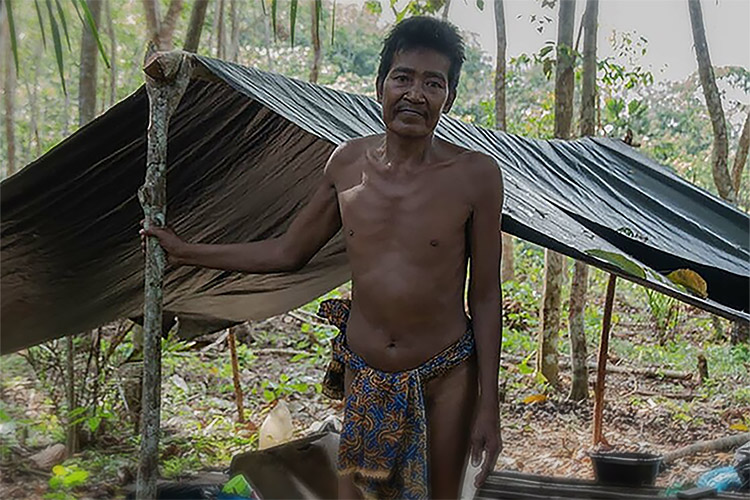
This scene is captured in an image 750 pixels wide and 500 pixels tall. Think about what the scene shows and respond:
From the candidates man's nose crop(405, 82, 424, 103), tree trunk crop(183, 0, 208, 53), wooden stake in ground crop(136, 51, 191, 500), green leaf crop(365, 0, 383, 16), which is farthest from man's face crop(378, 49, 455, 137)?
green leaf crop(365, 0, 383, 16)

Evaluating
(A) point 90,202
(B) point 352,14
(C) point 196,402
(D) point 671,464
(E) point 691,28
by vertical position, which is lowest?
(D) point 671,464

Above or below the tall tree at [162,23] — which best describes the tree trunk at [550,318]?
below

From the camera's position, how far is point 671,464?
3643 millimetres

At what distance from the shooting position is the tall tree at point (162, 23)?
12.3ft

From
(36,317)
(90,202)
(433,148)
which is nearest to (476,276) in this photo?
(433,148)

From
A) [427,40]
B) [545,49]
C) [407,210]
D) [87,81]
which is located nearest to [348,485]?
[407,210]

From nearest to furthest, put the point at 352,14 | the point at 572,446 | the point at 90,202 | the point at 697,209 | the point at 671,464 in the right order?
1. the point at 90,202
2. the point at 697,209
3. the point at 671,464
4. the point at 572,446
5. the point at 352,14

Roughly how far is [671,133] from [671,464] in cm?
677

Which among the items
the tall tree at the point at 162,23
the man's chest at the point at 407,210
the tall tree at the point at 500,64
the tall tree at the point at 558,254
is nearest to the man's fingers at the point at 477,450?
the man's chest at the point at 407,210

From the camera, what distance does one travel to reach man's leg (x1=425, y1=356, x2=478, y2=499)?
1.50 metres

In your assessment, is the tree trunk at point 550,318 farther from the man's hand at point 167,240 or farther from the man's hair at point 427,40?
the man's hand at point 167,240

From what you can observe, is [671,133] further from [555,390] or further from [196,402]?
[196,402]

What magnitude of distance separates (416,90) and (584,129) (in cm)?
306

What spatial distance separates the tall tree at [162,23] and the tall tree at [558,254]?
2044 mm
